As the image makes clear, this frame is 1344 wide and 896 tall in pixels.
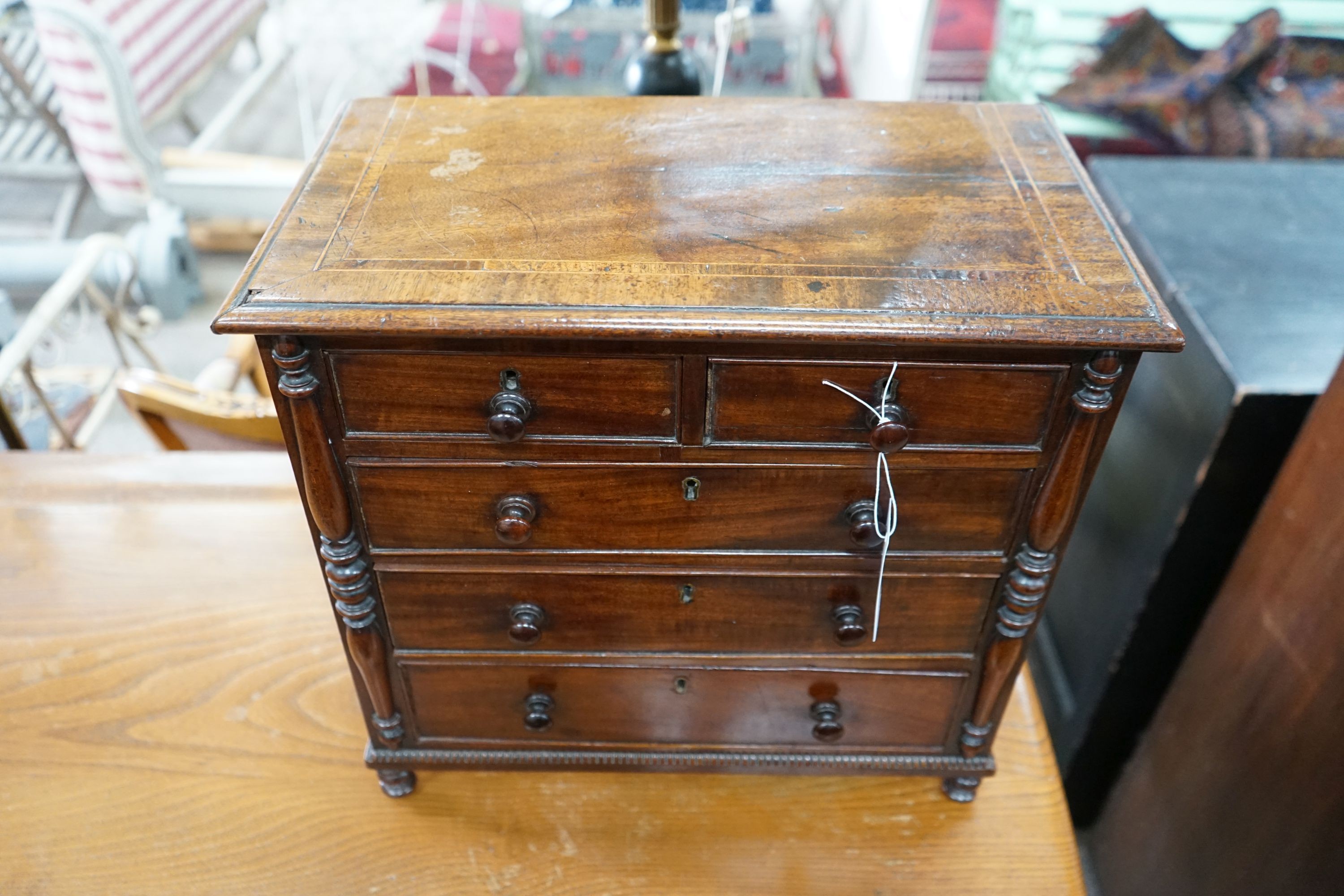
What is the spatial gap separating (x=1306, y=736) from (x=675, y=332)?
89 centimetres

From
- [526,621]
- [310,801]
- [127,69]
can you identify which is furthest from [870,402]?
[127,69]

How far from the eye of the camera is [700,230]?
83 centimetres

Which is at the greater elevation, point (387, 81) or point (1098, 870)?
point (387, 81)

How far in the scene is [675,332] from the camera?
72cm

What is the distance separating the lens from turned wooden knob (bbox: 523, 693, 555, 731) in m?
1.04

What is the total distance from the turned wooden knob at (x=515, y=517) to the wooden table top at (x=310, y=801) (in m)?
0.44

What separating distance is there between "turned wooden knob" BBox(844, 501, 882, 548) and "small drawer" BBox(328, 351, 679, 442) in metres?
0.19

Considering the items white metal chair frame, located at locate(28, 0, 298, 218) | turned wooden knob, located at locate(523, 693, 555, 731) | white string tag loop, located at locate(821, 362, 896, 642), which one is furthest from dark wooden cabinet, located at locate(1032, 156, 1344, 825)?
white metal chair frame, located at locate(28, 0, 298, 218)

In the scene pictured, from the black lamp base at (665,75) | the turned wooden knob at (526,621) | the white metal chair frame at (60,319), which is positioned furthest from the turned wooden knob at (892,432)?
the white metal chair frame at (60,319)

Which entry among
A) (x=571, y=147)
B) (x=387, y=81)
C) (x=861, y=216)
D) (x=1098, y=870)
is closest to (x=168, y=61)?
(x=387, y=81)

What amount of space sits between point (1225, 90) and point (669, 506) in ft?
6.96

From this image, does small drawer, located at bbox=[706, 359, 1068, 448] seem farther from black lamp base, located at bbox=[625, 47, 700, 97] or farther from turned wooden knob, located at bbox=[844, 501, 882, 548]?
black lamp base, located at bbox=[625, 47, 700, 97]

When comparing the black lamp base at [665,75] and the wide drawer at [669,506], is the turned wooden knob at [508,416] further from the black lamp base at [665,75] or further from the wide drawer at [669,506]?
the black lamp base at [665,75]

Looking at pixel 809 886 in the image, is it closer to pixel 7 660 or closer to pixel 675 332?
pixel 675 332
